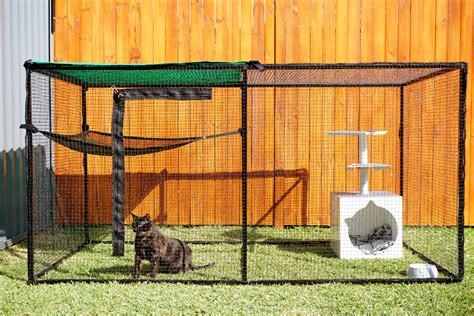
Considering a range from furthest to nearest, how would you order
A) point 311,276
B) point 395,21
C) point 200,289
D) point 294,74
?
point 395,21, point 294,74, point 311,276, point 200,289

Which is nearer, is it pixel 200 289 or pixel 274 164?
pixel 200 289

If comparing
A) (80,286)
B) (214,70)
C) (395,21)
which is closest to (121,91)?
(214,70)

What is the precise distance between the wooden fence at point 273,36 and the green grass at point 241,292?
5.08 ft

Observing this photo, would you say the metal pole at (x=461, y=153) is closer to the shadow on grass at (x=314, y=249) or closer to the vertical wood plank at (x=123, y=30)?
the shadow on grass at (x=314, y=249)

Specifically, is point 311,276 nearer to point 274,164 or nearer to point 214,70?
point 214,70

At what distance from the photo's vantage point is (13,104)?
520cm

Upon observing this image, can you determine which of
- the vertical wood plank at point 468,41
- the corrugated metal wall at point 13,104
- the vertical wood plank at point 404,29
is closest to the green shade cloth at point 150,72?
the corrugated metal wall at point 13,104

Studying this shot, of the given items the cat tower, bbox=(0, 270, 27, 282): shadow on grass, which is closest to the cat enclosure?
the cat tower

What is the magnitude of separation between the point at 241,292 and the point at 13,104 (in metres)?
3.04

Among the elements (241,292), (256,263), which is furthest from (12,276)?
(256,263)

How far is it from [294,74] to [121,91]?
1488 millimetres

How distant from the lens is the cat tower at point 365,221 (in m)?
4.61

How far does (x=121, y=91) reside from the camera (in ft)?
13.5

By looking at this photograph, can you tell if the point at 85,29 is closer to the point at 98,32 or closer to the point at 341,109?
the point at 98,32
